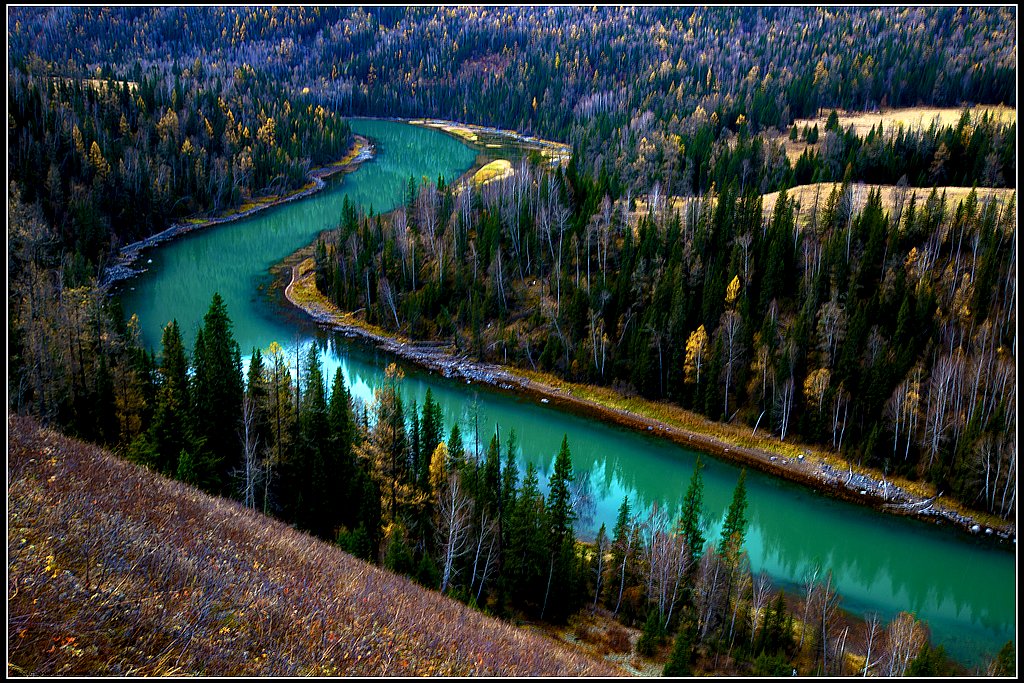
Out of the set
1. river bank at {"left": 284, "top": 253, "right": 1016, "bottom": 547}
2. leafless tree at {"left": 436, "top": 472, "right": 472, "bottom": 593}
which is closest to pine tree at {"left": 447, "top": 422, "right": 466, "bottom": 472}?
leafless tree at {"left": 436, "top": 472, "right": 472, "bottom": 593}

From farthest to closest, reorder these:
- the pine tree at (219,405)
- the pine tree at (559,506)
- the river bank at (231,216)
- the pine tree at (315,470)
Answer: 1. the river bank at (231,216)
2. the pine tree at (219,405)
3. the pine tree at (315,470)
4. the pine tree at (559,506)

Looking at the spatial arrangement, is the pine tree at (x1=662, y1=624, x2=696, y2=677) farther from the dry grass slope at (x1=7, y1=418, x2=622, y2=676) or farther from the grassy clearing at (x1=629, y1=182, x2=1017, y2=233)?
the grassy clearing at (x1=629, y1=182, x2=1017, y2=233)

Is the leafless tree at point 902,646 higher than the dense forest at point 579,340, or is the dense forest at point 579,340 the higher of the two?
the dense forest at point 579,340

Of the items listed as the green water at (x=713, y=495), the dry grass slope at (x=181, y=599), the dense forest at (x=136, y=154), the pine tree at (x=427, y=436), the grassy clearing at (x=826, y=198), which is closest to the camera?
the dry grass slope at (x=181, y=599)

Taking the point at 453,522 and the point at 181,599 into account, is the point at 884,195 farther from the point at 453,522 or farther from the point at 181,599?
the point at 181,599

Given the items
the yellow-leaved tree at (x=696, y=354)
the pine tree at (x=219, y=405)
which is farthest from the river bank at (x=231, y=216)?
the yellow-leaved tree at (x=696, y=354)

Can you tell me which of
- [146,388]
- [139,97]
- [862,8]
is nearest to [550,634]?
[146,388]

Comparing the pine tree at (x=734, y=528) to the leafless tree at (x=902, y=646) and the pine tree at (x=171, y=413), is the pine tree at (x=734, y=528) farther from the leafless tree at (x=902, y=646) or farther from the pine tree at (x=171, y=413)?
the pine tree at (x=171, y=413)

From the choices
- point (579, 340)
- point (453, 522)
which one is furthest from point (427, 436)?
point (579, 340)
